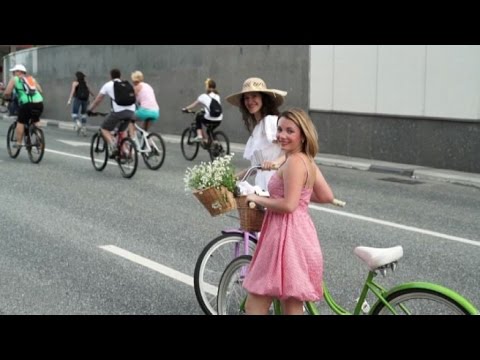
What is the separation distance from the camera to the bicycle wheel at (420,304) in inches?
130

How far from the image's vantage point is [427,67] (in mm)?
13938

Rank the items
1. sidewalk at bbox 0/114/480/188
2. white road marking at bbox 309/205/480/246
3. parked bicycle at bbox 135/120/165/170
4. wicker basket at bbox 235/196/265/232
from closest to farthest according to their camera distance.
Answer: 1. wicker basket at bbox 235/196/265/232
2. white road marking at bbox 309/205/480/246
3. sidewalk at bbox 0/114/480/188
4. parked bicycle at bbox 135/120/165/170

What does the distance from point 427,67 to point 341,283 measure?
29.8ft

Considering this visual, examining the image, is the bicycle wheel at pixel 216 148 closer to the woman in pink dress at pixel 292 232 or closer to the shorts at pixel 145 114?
the shorts at pixel 145 114

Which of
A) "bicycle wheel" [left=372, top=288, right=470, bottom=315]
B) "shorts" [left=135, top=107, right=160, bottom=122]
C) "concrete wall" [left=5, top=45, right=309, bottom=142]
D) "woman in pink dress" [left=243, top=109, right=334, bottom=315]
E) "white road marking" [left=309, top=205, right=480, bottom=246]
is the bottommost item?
"white road marking" [left=309, top=205, right=480, bottom=246]

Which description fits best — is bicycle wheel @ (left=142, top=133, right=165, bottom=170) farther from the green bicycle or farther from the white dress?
the green bicycle

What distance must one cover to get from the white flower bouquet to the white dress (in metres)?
0.80

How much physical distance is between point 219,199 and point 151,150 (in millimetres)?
8765

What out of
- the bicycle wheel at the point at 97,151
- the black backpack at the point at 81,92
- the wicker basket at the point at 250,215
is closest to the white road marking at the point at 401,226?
the wicker basket at the point at 250,215

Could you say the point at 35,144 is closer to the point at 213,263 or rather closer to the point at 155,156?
the point at 155,156

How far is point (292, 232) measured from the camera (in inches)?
150

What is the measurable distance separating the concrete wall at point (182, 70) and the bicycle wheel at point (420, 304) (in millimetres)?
14039

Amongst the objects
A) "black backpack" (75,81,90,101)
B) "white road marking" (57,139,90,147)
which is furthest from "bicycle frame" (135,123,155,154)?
"black backpack" (75,81,90,101)

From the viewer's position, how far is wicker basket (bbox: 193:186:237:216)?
4404mm
